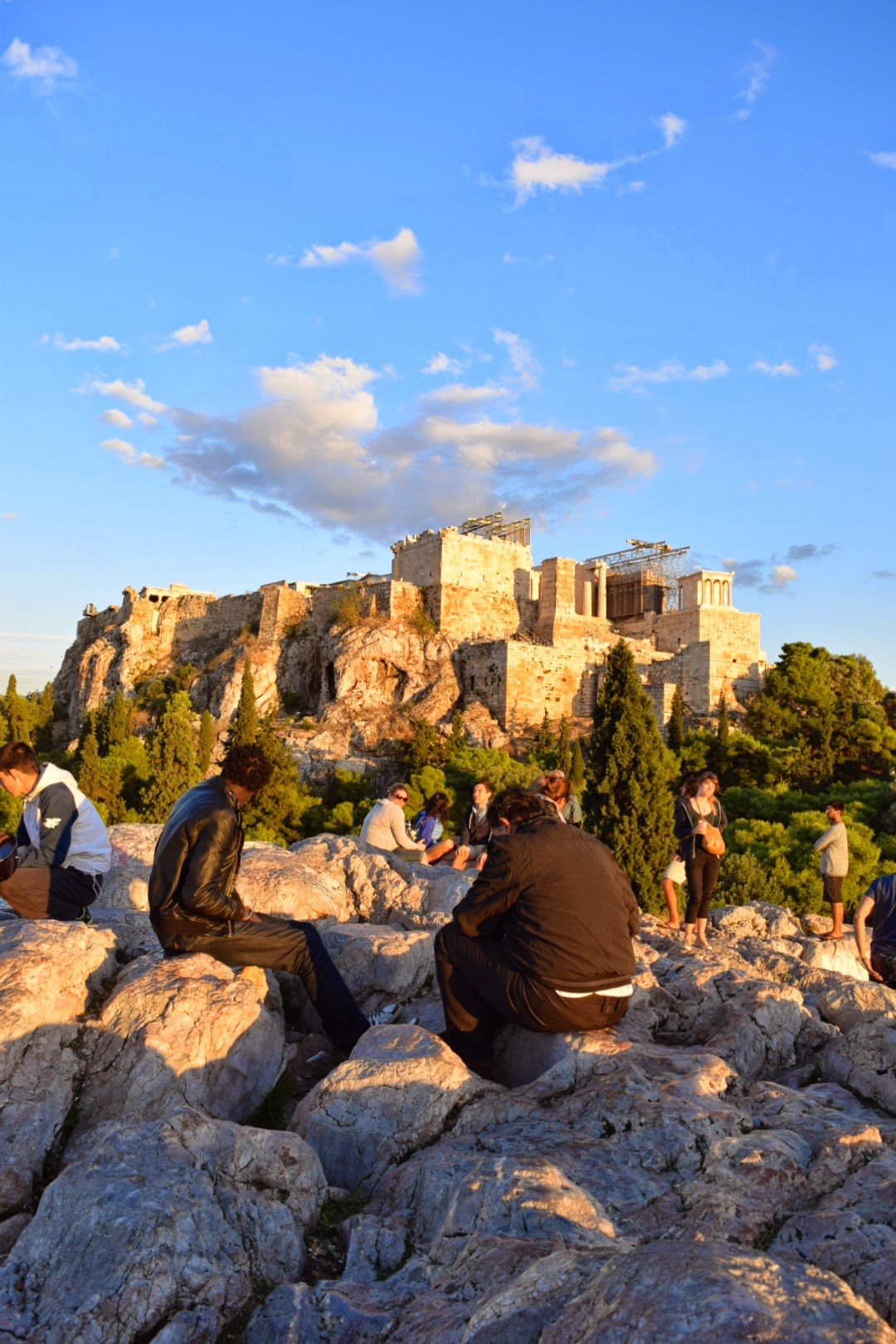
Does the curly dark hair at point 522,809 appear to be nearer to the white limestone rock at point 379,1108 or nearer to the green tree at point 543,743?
the white limestone rock at point 379,1108

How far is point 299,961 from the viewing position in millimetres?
5027

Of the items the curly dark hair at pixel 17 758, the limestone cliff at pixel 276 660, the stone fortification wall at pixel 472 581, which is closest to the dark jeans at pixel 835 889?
the curly dark hair at pixel 17 758

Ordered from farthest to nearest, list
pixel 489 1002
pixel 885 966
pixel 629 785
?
pixel 629 785
pixel 885 966
pixel 489 1002

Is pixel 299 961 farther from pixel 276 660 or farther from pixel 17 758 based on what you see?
pixel 276 660

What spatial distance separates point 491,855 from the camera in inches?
179

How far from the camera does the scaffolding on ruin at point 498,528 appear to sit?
44188mm

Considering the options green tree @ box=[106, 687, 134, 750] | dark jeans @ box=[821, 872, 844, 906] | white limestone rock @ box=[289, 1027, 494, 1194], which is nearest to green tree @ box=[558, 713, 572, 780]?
green tree @ box=[106, 687, 134, 750]

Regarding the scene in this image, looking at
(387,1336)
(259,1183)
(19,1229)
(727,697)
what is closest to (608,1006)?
(259,1183)

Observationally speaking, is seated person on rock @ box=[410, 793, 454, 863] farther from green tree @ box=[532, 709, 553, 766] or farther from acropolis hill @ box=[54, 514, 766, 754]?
acropolis hill @ box=[54, 514, 766, 754]

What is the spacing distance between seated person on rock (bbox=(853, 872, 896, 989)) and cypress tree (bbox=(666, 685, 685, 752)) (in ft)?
89.2

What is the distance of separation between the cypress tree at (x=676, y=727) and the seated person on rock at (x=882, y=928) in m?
27.2

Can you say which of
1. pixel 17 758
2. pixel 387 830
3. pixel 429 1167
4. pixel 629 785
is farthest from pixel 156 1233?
pixel 629 785

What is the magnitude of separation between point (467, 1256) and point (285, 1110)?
188cm

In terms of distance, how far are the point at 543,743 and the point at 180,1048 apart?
30.1 meters
